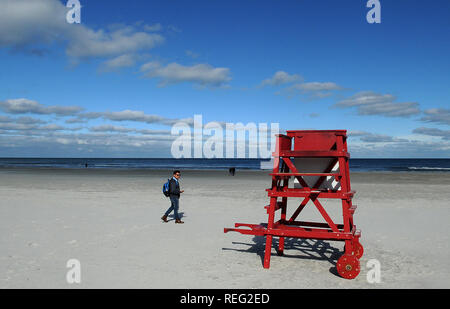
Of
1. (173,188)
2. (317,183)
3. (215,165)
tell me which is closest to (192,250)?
(317,183)

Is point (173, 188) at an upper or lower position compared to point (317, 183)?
lower

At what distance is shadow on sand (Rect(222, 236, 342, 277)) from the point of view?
8164 mm

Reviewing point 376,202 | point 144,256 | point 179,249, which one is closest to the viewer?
Result: point 144,256

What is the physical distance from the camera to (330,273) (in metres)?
6.96

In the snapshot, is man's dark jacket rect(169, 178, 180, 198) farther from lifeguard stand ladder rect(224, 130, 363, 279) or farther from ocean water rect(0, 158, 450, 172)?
ocean water rect(0, 158, 450, 172)

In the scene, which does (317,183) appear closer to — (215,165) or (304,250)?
(304,250)

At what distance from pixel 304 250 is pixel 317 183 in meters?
1.98

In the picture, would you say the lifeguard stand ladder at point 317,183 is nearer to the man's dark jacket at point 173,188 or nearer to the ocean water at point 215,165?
the man's dark jacket at point 173,188

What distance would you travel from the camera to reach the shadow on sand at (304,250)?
26.8ft

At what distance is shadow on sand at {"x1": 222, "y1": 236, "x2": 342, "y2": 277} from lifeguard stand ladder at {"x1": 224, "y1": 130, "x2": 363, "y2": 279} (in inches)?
18.1

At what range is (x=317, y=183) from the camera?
310 inches
